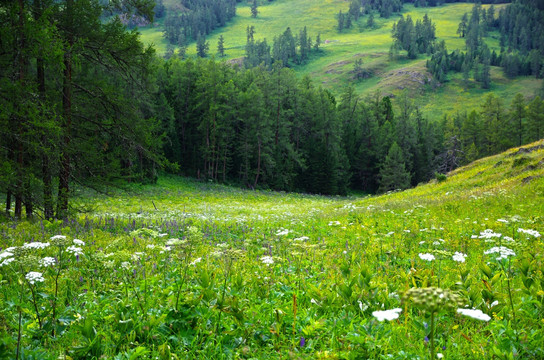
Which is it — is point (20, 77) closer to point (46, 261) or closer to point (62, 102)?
point (62, 102)

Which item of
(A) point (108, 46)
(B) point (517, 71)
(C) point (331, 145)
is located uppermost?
(B) point (517, 71)

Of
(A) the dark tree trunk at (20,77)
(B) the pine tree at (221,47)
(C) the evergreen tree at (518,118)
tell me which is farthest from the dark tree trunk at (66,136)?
(B) the pine tree at (221,47)

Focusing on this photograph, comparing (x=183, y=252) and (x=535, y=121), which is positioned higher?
(x=535, y=121)

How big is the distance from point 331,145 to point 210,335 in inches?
2321

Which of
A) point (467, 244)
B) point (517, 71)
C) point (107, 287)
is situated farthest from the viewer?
point (517, 71)

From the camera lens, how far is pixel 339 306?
3271 millimetres

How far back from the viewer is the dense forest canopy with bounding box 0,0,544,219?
9414 millimetres

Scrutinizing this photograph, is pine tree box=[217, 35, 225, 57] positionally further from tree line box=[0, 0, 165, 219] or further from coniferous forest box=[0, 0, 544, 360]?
tree line box=[0, 0, 165, 219]

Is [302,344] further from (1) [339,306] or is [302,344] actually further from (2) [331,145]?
(2) [331,145]

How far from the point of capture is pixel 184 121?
53188 millimetres

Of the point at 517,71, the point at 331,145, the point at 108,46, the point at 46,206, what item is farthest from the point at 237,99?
the point at 517,71

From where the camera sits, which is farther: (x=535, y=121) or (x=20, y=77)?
(x=535, y=121)

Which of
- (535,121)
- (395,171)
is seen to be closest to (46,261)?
(395,171)

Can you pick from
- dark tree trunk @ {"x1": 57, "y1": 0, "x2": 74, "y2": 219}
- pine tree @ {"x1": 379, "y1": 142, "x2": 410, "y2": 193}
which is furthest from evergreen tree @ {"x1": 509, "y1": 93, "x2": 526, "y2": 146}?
dark tree trunk @ {"x1": 57, "y1": 0, "x2": 74, "y2": 219}
